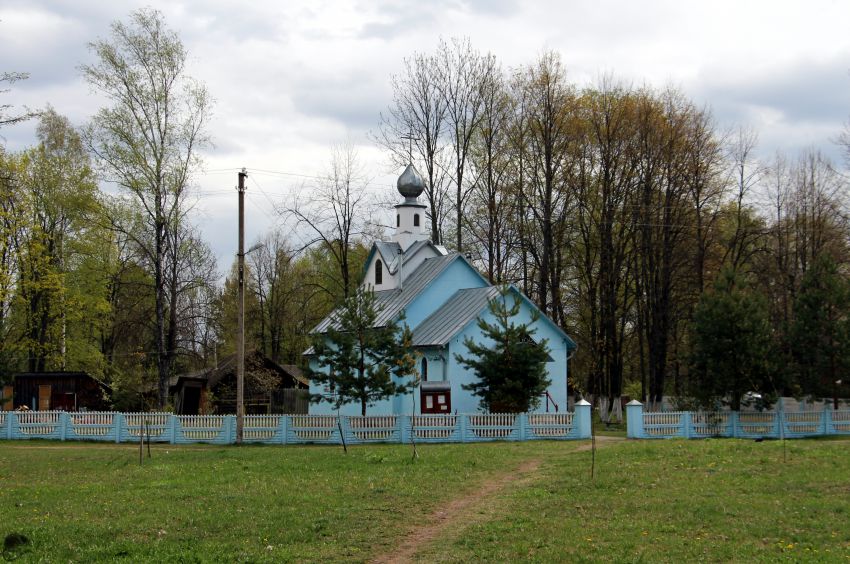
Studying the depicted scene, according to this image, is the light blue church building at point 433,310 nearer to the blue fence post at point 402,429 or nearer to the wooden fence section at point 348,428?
the wooden fence section at point 348,428

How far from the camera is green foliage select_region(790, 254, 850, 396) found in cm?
3247

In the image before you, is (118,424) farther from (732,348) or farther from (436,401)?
(732,348)

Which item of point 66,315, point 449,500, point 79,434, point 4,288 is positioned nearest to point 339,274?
point 66,315

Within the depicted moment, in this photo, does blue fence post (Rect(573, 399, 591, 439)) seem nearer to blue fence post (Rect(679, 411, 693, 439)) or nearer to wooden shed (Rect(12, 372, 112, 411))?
blue fence post (Rect(679, 411, 693, 439))

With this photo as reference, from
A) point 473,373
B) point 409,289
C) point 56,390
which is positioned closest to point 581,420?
point 473,373

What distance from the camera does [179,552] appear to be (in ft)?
38.7

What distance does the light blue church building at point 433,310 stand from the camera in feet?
114

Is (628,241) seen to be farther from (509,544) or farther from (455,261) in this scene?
(509,544)

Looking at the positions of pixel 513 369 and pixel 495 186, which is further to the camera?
pixel 495 186

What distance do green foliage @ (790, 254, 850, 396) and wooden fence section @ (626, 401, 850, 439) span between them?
5.44 feet

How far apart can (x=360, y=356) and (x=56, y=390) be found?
60.4ft

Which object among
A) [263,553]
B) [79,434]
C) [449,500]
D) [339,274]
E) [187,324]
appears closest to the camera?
[263,553]

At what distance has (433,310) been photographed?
126 feet

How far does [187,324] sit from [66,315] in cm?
839
